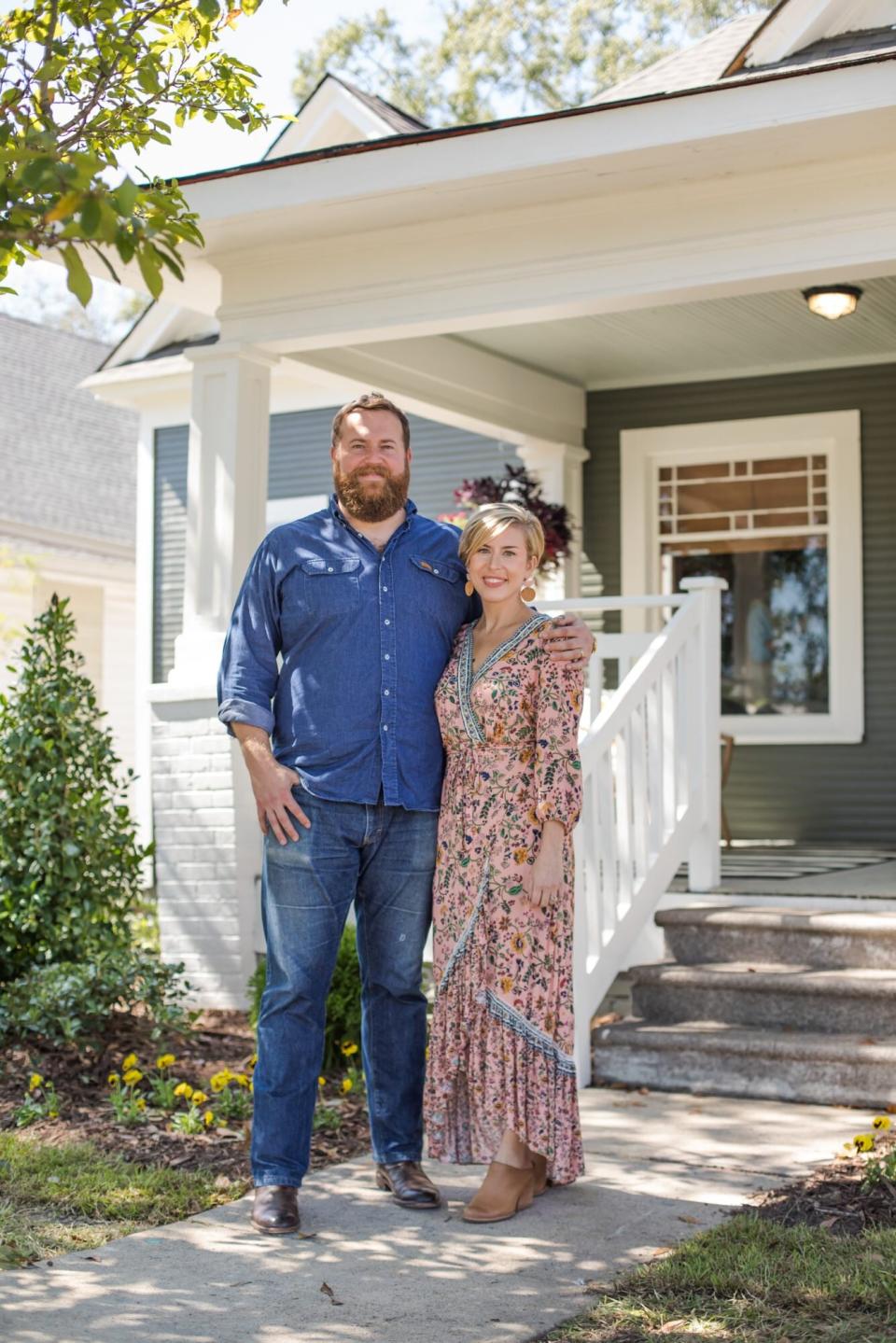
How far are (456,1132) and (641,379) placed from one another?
6314 millimetres

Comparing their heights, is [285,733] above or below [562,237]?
A: below

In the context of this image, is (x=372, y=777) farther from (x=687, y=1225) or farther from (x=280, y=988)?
(x=687, y=1225)

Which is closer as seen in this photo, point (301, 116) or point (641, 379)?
point (641, 379)

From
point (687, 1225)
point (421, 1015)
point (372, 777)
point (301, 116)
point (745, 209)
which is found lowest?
point (687, 1225)

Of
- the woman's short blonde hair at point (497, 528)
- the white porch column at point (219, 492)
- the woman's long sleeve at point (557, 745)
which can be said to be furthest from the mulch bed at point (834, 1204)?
the white porch column at point (219, 492)

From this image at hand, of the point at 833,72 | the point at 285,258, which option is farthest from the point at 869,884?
the point at 285,258

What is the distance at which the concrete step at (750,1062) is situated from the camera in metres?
4.94

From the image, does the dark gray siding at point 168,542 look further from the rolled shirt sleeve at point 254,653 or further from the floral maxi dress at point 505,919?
the floral maxi dress at point 505,919

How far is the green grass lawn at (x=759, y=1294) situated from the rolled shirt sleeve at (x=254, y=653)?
1.52 meters

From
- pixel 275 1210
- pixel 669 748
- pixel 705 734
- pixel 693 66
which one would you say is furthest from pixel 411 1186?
pixel 693 66

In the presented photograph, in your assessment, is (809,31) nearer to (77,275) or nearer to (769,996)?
(769,996)

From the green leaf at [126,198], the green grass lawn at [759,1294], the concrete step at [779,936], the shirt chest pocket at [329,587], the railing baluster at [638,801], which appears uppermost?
the green leaf at [126,198]

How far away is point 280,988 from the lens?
3.71m

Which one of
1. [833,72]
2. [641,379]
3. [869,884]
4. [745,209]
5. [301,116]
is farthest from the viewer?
[301,116]
